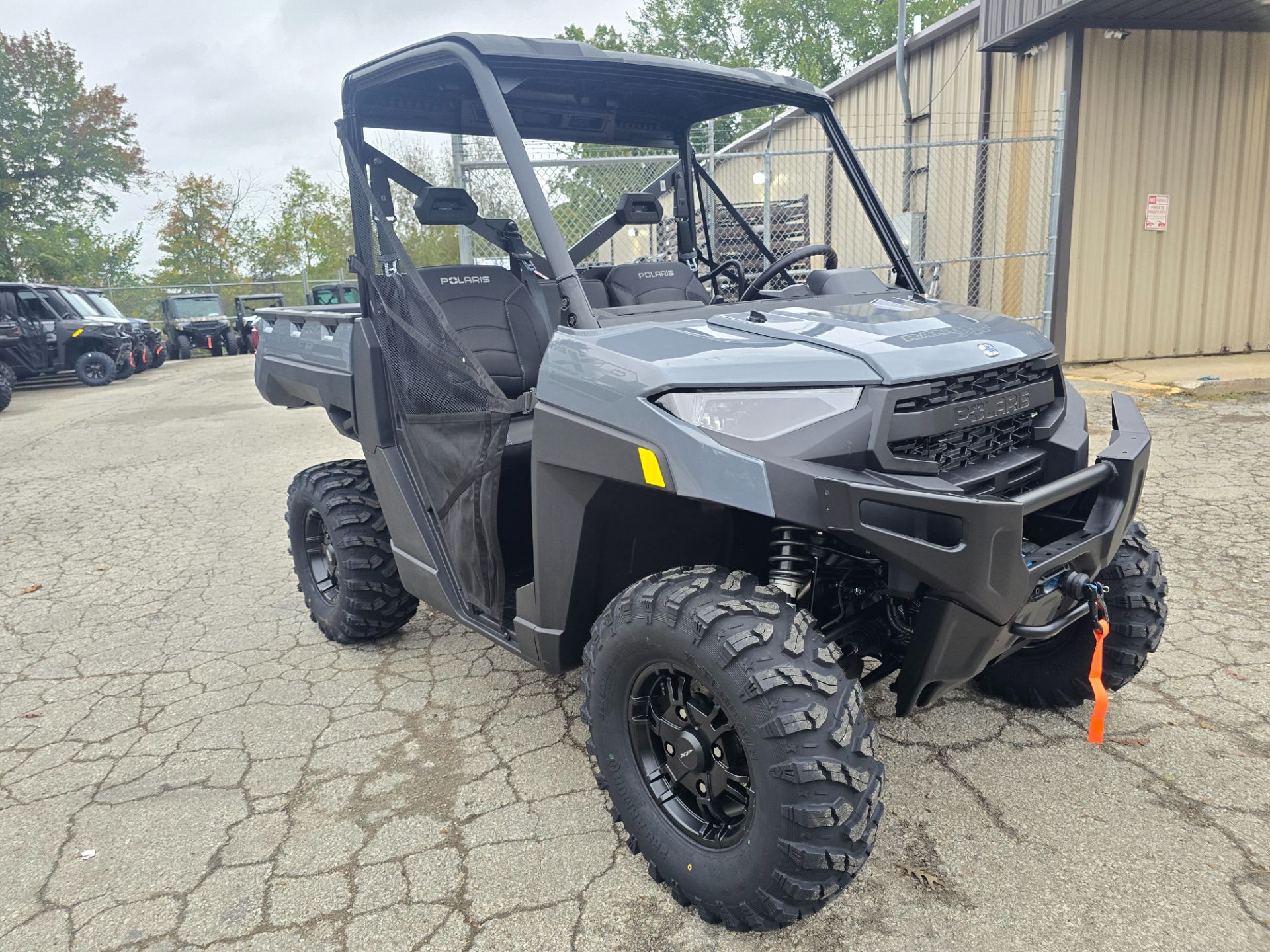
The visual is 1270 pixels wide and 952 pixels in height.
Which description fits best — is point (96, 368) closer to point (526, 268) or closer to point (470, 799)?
point (526, 268)

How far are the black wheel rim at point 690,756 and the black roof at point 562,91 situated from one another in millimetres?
1674

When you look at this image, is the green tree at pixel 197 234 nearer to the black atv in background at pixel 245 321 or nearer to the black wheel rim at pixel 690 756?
the black atv in background at pixel 245 321

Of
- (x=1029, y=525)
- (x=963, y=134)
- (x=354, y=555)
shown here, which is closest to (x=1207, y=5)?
(x=963, y=134)

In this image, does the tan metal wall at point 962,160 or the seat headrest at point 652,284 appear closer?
the seat headrest at point 652,284

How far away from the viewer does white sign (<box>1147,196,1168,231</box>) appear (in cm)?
1041

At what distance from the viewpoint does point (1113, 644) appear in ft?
8.94

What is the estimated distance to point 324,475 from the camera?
3.73 metres

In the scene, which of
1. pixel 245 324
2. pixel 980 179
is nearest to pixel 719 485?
pixel 980 179

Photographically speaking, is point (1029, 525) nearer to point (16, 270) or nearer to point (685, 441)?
point (685, 441)

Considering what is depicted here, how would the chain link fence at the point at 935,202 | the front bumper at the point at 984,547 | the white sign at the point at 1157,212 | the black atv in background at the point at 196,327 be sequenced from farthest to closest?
1. the black atv in background at the point at 196,327
2. the white sign at the point at 1157,212
3. the chain link fence at the point at 935,202
4. the front bumper at the point at 984,547

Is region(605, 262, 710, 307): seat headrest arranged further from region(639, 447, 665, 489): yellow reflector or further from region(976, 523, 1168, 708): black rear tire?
region(976, 523, 1168, 708): black rear tire

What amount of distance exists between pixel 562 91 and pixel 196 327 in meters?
22.9

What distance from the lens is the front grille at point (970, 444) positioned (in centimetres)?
203

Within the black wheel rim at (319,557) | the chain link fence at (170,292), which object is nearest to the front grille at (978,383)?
the black wheel rim at (319,557)
